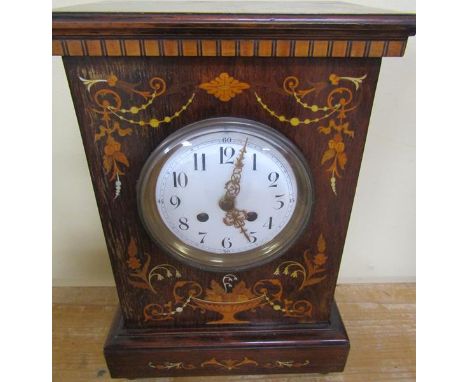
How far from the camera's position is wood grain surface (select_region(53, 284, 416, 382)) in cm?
91

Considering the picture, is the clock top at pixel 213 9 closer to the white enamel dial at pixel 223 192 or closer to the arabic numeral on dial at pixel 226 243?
the white enamel dial at pixel 223 192

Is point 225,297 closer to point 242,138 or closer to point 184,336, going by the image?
point 184,336

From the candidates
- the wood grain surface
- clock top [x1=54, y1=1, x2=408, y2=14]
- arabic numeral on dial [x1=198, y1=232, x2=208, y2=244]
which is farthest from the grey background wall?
arabic numeral on dial [x1=198, y1=232, x2=208, y2=244]

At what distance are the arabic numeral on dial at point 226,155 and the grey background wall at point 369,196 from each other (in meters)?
0.50

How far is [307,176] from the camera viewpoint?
71 centimetres

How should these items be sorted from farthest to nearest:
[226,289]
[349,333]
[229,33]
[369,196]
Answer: [369,196]
[349,333]
[226,289]
[229,33]

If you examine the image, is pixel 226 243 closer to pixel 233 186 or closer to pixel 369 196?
pixel 233 186

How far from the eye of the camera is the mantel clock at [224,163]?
1.98ft

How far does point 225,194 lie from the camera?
71cm

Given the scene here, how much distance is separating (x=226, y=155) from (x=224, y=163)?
14 mm

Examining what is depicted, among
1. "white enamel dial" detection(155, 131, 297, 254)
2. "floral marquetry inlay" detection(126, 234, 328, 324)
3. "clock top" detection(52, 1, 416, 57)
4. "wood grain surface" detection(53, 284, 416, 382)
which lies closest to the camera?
"clock top" detection(52, 1, 416, 57)

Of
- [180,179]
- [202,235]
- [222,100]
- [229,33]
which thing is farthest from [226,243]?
[229,33]

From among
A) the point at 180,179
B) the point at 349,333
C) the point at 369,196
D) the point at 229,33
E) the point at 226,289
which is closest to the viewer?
the point at 229,33

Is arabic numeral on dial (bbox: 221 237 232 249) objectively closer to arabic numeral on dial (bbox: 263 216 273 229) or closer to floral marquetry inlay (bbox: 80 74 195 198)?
arabic numeral on dial (bbox: 263 216 273 229)
